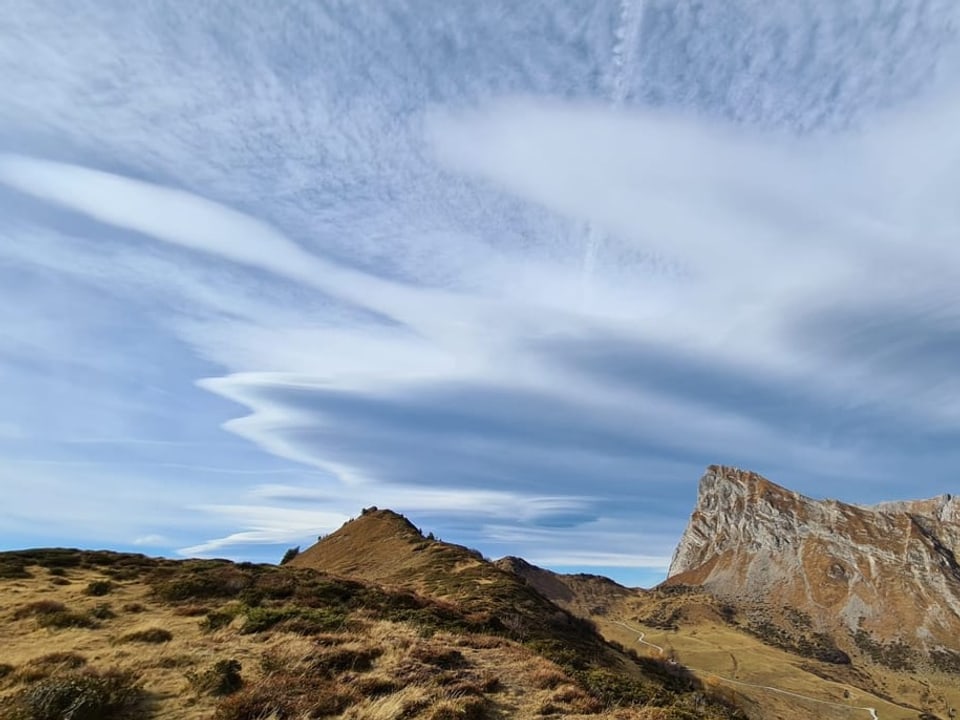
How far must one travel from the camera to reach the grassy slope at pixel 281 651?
14.3 meters

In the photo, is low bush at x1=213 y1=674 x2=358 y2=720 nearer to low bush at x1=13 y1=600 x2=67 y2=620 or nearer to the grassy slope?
the grassy slope

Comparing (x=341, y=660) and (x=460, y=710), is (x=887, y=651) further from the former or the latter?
(x=460, y=710)

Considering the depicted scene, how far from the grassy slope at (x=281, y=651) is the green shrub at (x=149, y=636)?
81 mm

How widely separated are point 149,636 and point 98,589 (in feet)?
34.4

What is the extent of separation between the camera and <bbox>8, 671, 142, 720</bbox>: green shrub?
40.4 feet

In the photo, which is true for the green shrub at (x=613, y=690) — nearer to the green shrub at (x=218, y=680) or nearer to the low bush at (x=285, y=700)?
the low bush at (x=285, y=700)

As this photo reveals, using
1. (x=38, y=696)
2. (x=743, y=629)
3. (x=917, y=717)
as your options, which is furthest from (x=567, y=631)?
(x=743, y=629)

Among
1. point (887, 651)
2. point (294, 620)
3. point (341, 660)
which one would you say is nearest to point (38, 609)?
point (294, 620)

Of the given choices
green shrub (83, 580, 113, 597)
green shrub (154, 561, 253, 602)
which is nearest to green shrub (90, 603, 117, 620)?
green shrub (154, 561, 253, 602)

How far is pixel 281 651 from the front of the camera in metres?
18.3

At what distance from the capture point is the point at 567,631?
36062 millimetres

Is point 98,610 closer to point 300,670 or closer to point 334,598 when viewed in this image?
point 334,598

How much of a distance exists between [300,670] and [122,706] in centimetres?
438

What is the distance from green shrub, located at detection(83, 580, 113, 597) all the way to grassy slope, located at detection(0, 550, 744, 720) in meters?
0.16
